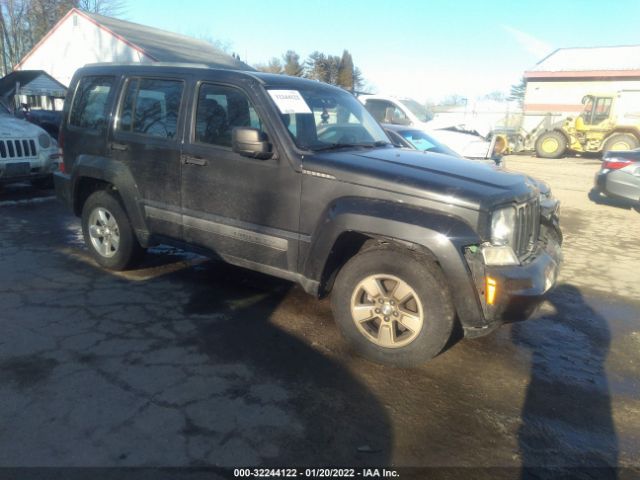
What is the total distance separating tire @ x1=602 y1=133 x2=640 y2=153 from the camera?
68.2ft

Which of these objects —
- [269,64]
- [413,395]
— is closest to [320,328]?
[413,395]

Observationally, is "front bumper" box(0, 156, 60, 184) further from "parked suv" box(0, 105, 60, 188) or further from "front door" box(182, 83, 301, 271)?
"front door" box(182, 83, 301, 271)

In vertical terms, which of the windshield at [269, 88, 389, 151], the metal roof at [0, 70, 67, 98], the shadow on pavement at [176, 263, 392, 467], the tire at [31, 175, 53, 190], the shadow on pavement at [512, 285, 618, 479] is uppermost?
the metal roof at [0, 70, 67, 98]

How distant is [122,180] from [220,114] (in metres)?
1.25

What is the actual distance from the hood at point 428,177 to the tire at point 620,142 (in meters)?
20.8

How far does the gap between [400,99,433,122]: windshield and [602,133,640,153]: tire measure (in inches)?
480

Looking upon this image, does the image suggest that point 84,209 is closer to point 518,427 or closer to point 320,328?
point 320,328

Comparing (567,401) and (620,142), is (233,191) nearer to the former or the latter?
(567,401)

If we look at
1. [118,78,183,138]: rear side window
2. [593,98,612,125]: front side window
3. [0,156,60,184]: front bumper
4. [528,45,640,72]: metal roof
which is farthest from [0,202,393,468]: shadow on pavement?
[528,45,640,72]: metal roof

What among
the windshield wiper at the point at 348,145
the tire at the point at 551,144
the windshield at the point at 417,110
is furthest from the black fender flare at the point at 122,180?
the tire at the point at 551,144

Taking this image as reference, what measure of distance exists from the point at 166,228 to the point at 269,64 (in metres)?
55.7

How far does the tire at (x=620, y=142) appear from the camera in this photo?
68.2ft

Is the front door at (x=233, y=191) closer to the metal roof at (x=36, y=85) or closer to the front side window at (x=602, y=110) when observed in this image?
the metal roof at (x=36, y=85)

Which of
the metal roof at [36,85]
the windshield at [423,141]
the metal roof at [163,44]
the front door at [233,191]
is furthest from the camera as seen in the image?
the metal roof at [163,44]
